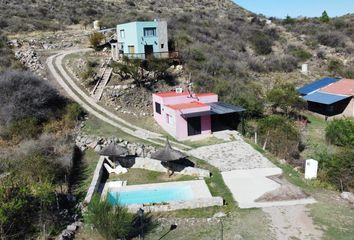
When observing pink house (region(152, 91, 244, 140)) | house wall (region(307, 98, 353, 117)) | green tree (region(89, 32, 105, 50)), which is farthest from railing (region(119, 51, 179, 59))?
house wall (region(307, 98, 353, 117))

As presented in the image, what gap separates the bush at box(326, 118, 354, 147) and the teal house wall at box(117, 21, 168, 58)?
19618mm

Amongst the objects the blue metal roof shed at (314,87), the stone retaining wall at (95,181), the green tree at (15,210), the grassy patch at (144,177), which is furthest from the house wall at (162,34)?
the green tree at (15,210)

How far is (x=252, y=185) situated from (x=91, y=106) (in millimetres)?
17333

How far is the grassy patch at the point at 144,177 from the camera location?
20828 mm

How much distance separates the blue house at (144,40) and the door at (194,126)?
1271 cm

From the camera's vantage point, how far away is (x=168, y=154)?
68.3ft

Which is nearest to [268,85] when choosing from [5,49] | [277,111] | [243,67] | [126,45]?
[243,67]

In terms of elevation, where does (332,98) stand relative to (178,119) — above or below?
below

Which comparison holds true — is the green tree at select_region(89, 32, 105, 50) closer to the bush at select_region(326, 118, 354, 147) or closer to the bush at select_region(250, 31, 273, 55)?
the bush at select_region(250, 31, 273, 55)

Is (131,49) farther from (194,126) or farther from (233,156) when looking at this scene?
(233,156)

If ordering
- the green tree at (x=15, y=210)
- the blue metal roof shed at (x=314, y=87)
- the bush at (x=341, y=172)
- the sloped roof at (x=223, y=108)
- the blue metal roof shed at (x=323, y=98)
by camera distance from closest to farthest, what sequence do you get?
the green tree at (x=15, y=210)
the bush at (x=341, y=172)
the sloped roof at (x=223, y=108)
the blue metal roof shed at (x=323, y=98)
the blue metal roof shed at (x=314, y=87)

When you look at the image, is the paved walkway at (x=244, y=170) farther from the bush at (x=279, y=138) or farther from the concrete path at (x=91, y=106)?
the concrete path at (x=91, y=106)

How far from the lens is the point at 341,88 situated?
35.8 meters

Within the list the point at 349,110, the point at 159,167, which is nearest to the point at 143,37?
the point at 159,167
